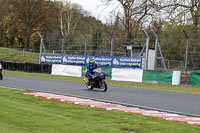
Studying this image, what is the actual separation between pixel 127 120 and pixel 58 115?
1550 millimetres

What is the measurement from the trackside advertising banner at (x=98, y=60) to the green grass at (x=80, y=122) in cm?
→ 1588

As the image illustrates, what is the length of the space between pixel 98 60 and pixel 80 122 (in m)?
19.9

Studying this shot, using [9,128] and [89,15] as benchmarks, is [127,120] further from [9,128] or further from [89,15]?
[89,15]

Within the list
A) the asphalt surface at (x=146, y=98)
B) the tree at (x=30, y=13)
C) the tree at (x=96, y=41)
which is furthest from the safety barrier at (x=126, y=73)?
the tree at (x=30, y=13)

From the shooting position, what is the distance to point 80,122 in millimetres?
7141

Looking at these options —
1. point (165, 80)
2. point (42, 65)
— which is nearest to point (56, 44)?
point (42, 65)

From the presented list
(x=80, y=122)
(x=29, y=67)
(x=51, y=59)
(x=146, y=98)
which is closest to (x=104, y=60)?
(x=51, y=59)

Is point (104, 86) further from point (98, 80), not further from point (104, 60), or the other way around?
point (104, 60)

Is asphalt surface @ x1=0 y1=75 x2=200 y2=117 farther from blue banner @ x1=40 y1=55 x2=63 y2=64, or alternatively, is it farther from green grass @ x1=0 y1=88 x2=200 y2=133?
blue banner @ x1=40 y1=55 x2=63 y2=64

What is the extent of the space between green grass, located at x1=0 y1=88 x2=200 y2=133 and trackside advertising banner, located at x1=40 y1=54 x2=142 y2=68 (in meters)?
15.9

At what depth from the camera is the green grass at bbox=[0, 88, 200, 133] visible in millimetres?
6273

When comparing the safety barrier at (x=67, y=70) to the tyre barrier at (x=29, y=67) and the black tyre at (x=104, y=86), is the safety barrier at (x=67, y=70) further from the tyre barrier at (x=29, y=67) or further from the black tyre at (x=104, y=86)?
the black tyre at (x=104, y=86)

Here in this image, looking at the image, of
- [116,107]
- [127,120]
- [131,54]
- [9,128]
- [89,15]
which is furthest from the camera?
[89,15]

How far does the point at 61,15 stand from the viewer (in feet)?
216
